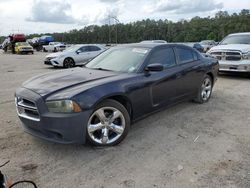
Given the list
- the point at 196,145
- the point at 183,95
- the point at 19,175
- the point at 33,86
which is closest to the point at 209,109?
the point at 183,95

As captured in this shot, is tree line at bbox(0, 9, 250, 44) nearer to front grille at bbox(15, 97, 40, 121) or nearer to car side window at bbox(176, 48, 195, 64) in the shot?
car side window at bbox(176, 48, 195, 64)

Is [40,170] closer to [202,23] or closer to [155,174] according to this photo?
[155,174]

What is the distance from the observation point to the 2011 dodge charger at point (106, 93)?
3717mm

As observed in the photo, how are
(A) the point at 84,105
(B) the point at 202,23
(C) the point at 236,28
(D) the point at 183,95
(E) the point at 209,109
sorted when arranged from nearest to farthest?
1. (A) the point at 84,105
2. (D) the point at 183,95
3. (E) the point at 209,109
4. (C) the point at 236,28
5. (B) the point at 202,23

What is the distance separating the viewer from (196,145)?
14.0 feet

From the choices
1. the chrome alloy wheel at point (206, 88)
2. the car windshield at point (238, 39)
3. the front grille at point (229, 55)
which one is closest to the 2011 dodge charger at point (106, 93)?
the chrome alloy wheel at point (206, 88)

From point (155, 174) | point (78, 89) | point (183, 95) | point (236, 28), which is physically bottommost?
point (155, 174)

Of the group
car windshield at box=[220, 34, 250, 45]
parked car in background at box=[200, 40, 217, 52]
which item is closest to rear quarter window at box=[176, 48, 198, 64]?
car windshield at box=[220, 34, 250, 45]

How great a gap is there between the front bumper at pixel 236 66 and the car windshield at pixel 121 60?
618cm

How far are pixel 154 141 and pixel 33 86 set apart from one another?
2051 mm

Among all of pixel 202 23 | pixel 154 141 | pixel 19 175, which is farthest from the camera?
pixel 202 23

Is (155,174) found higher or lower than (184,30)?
lower

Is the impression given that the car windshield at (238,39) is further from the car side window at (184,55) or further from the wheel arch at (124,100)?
the wheel arch at (124,100)

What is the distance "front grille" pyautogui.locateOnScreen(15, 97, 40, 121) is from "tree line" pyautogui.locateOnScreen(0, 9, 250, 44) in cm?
6771
